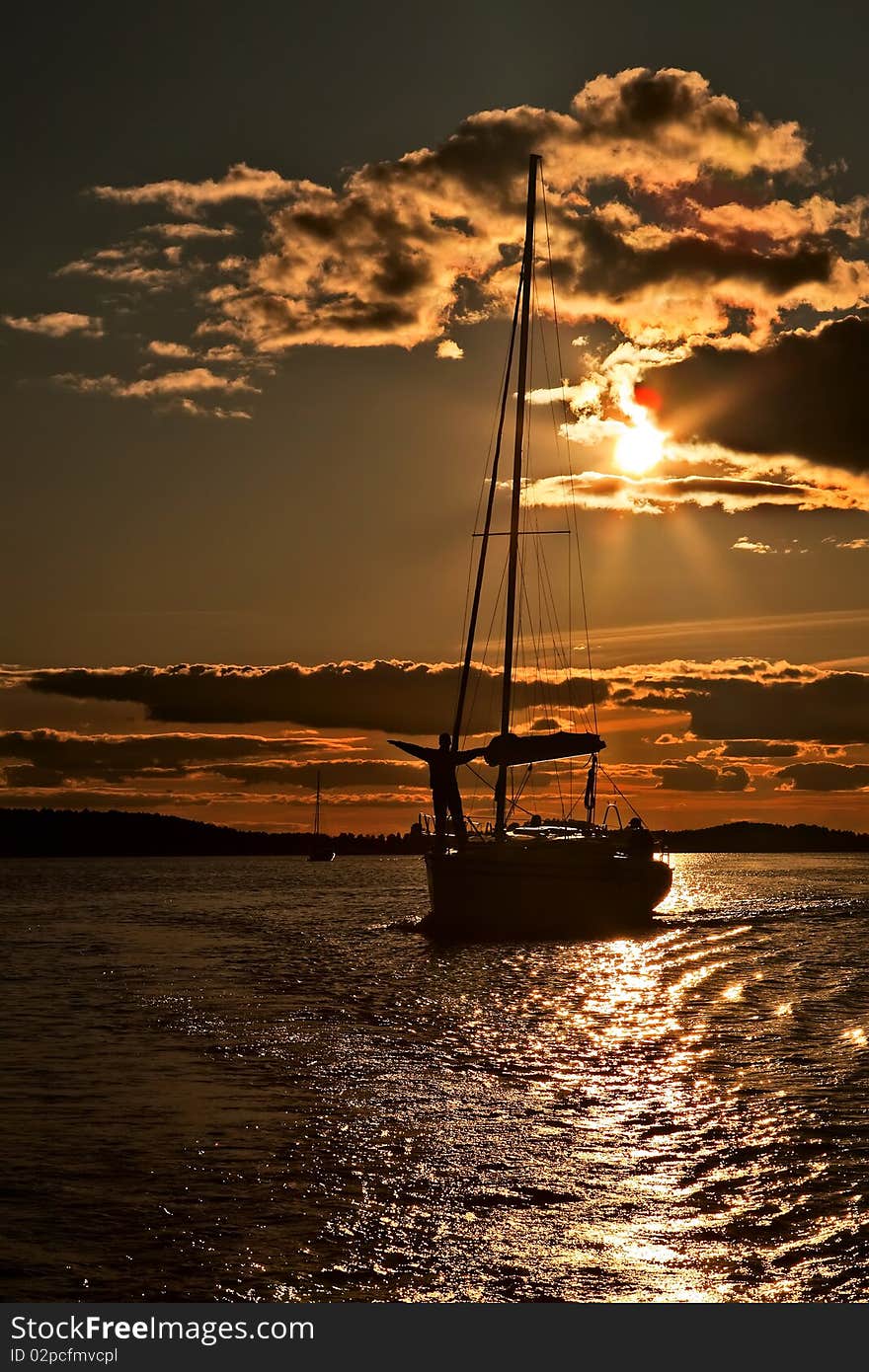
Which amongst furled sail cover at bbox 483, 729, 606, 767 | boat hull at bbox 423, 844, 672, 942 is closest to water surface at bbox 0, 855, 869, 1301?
boat hull at bbox 423, 844, 672, 942

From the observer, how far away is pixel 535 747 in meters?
51.7

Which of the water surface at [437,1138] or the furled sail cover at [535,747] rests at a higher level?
the furled sail cover at [535,747]

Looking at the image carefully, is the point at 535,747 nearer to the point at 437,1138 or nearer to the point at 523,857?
the point at 523,857

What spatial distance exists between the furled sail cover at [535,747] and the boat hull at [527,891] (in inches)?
125

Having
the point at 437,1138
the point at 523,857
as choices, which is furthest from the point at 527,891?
the point at 437,1138

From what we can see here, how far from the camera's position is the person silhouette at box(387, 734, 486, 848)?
5169 centimetres

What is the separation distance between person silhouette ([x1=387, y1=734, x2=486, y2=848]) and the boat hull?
42.8 inches

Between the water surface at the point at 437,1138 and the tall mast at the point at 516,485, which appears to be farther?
the tall mast at the point at 516,485

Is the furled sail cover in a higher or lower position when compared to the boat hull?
higher

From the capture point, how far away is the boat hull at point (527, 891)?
50.5 meters

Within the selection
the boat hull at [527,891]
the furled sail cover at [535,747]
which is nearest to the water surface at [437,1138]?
the boat hull at [527,891]

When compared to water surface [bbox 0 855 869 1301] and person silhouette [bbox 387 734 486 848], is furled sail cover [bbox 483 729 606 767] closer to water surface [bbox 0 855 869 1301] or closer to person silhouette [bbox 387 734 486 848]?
person silhouette [bbox 387 734 486 848]

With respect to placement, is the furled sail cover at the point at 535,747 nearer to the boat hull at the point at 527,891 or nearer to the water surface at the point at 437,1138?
the boat hull at the point at 527,891

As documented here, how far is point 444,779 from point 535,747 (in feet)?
11.2
